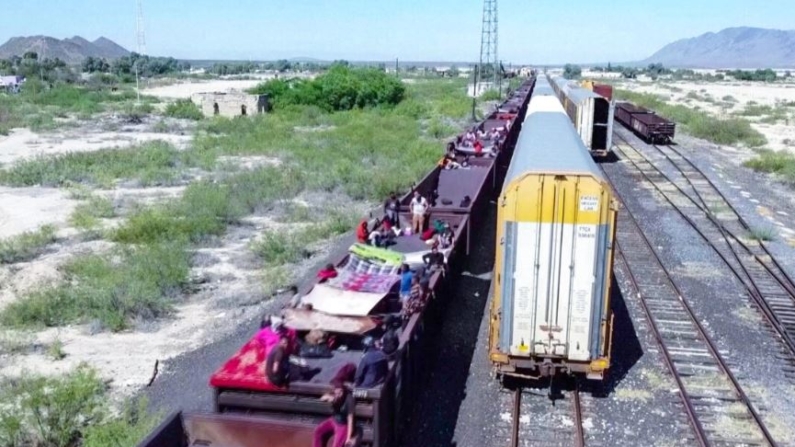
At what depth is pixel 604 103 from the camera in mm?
29109

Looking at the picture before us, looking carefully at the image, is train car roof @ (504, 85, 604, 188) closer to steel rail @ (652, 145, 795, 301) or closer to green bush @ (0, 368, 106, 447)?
steel rail @ (652, 145, 795, 301)


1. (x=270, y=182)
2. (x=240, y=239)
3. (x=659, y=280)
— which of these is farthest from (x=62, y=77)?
(x=659, y=280)

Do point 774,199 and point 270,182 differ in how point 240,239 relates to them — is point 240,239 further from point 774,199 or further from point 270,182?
point 774,199

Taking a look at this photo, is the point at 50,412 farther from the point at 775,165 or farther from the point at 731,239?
the point at 775,165

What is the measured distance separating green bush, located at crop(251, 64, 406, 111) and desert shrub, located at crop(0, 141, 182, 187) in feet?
67.1

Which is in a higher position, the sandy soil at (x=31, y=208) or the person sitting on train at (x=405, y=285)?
the person sitting on train at (x=405, y=285)

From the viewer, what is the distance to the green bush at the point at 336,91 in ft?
174

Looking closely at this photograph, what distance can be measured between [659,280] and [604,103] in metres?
16.0

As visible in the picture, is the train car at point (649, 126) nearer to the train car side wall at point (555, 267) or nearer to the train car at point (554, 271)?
the train car at point (554, 271)

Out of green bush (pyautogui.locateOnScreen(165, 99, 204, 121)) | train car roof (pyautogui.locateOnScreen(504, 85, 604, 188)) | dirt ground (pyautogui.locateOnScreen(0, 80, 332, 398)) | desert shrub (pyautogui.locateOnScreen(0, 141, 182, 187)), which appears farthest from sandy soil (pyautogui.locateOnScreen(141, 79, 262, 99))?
train car roof (pyautogui.locateOnScreen(504, 85, 604, 188))

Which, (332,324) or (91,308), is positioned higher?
(332,324)

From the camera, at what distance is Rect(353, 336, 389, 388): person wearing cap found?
7.54m

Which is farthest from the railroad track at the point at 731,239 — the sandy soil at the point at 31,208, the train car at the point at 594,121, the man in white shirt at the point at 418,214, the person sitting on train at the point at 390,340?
the sandy soil at the point at 31,208

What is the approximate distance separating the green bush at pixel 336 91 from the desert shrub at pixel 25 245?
3517 centimetres
